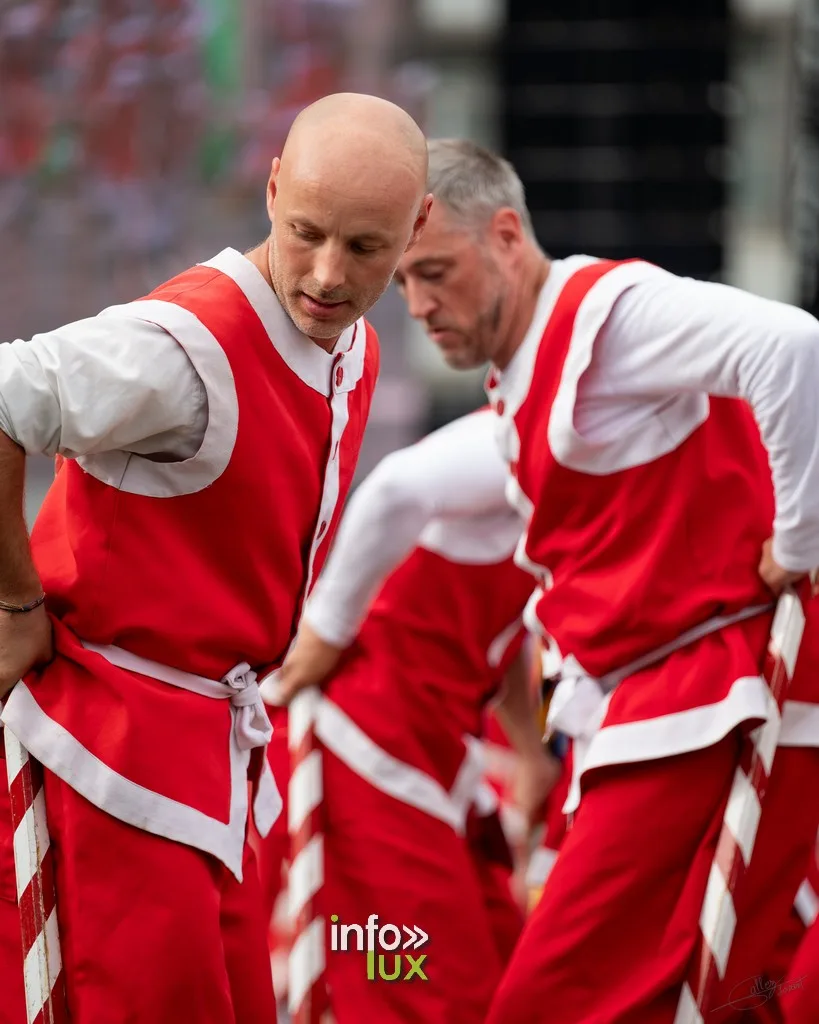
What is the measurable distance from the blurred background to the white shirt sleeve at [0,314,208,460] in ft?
17.3

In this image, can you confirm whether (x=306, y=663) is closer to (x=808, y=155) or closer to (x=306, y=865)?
(x=306, y=865)

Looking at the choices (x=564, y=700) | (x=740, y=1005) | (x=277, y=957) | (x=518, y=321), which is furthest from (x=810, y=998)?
(x=277, y=957)

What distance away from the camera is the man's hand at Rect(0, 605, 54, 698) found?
6.53 ft

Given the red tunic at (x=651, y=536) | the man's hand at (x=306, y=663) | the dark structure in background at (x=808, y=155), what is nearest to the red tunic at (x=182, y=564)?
the red tunic at (x=651, y=536)

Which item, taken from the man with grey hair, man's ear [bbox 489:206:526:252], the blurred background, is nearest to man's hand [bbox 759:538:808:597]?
the man with grey hair

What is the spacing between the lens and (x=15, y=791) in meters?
2.02

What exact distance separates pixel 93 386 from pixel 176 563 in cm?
25

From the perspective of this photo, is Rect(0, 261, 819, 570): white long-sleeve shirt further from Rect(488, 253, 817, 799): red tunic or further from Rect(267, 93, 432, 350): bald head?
Rect(267, 93, 432, 350): bald head

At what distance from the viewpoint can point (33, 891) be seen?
79.0 inches

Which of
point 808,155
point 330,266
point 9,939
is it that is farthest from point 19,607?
point 808,155

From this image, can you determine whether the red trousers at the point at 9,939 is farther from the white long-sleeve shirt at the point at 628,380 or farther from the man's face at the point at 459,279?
the man's face at the point at 459,279

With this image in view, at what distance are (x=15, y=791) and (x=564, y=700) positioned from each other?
0.91 meters

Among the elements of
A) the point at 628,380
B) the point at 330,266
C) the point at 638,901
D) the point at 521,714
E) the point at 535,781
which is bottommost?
Result: the point at 535,781

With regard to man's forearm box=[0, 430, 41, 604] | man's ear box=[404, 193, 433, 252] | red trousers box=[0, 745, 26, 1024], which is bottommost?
red trousers box=[0, 745, 26, 1024]
